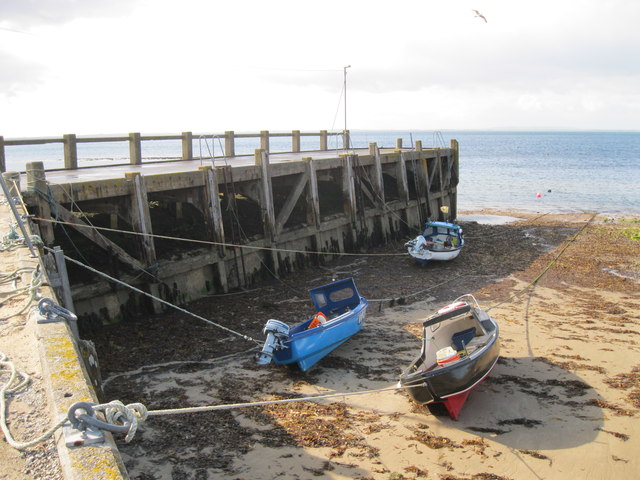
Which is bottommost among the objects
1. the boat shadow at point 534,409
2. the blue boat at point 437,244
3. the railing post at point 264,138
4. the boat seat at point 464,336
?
the boat shadow at point 534,409

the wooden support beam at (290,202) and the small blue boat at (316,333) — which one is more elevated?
the wooden support beam at (290,202)

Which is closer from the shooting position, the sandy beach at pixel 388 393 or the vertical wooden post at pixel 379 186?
the sandy beach at pixel 388 393

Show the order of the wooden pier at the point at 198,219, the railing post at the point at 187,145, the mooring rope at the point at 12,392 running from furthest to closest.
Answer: the railing post at the point at 187,145, the wooden pier at the point at 198,219, the mooring rope at the point at 12,392

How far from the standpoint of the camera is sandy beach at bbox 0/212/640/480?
7055 millimetres

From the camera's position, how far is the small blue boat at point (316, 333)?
9.40 meters

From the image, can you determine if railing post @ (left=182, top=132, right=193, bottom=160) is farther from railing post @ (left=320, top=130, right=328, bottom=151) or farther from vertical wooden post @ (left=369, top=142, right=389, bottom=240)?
railing post @ (left=320, top=130, right=328, bottom=151)

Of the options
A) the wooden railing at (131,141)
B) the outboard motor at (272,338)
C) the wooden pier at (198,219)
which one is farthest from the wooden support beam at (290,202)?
the outboard motor at (272,338)

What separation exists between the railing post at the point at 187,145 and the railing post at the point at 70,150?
4.25 metres

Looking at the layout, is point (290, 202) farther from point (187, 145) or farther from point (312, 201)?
point (187, 145)

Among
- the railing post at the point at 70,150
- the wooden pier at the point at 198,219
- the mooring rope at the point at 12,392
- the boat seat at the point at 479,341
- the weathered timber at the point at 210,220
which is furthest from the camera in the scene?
the railing post at the point at 70,150

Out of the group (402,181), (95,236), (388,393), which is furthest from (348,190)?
(388,393)

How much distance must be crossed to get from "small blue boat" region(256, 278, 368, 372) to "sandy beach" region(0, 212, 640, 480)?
1.10 feet

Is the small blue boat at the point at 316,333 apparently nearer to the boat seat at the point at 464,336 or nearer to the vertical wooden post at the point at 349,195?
the boat seat at the point at 464,336

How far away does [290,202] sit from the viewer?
16172 millimetres
